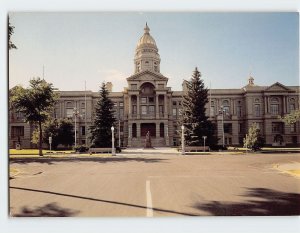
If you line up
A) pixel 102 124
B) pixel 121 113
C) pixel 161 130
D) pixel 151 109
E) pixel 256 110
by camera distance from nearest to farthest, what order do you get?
pixel 102 124, pixel 256 110, pixel 161 130, pixel 151 109, pixel 121 113

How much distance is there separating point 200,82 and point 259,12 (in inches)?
952

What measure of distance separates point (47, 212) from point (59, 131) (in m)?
27.8

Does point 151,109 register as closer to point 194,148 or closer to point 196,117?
point 196,117

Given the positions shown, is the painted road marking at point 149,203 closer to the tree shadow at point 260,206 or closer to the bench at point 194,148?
the tree shadow at point 260,206

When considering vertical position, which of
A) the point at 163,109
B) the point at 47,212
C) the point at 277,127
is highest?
the point at 163,109

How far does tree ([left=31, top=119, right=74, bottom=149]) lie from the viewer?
3441 cm

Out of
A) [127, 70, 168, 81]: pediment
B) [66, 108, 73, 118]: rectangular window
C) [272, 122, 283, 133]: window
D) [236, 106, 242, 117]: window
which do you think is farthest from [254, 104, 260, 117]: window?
[66, 108, 73, 118]: rectangular window

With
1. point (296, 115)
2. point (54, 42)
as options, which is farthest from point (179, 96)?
point (54, 42)

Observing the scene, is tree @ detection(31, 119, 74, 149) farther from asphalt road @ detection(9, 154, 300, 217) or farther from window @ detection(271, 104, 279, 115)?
window @ detection(271, 104, 279, 115)

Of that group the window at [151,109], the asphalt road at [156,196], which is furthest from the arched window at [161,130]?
the asphalt road at [156,196]

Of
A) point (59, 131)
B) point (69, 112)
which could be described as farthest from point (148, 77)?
point (59, 131)

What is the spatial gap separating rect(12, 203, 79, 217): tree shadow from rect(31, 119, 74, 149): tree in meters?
26.9

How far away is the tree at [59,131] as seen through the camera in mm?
34406

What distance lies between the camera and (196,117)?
→ 32562 mm
